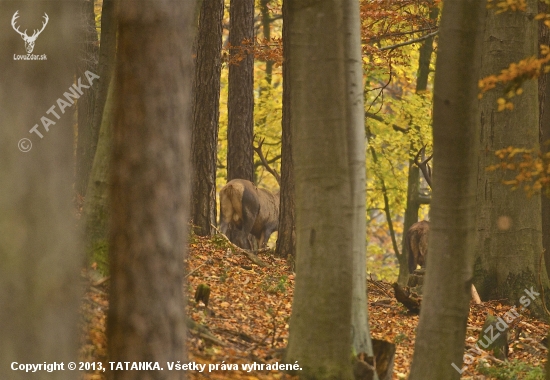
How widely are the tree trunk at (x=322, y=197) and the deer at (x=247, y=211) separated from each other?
10.8 m

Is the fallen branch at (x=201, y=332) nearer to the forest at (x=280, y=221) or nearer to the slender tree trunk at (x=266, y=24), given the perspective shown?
the forest at (x=280, y=221)

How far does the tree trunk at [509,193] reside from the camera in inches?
477

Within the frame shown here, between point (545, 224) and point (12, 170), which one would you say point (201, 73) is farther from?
point (12, 170)

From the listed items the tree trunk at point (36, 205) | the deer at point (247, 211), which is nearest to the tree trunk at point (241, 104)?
the deer at point (247, 211)

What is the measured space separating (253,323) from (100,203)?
2.32 metres

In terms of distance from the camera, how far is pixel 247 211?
60.1 feet

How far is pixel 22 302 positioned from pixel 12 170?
24.1 inches

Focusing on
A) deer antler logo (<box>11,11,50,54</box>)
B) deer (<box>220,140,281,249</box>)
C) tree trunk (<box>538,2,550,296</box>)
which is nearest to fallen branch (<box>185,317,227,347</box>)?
deer antler logo (<box>11,11,50,54</box>)

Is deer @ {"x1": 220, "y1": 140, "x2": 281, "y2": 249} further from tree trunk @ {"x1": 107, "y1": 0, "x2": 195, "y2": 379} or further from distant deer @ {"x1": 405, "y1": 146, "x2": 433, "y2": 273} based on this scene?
tree trunk @ {"x1": 107, "y1": 0, "x2": 195, "y2": 379}

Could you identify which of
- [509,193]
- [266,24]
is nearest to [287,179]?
[509,193]

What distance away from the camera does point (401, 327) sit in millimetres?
10281

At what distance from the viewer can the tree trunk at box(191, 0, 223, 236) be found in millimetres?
13852

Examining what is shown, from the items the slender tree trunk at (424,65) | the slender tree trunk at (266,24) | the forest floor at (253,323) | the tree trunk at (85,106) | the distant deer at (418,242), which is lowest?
the forest floor at (253,323)

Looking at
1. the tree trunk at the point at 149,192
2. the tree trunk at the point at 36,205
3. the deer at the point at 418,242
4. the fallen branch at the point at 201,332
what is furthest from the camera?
the deer at the point at 418,242
